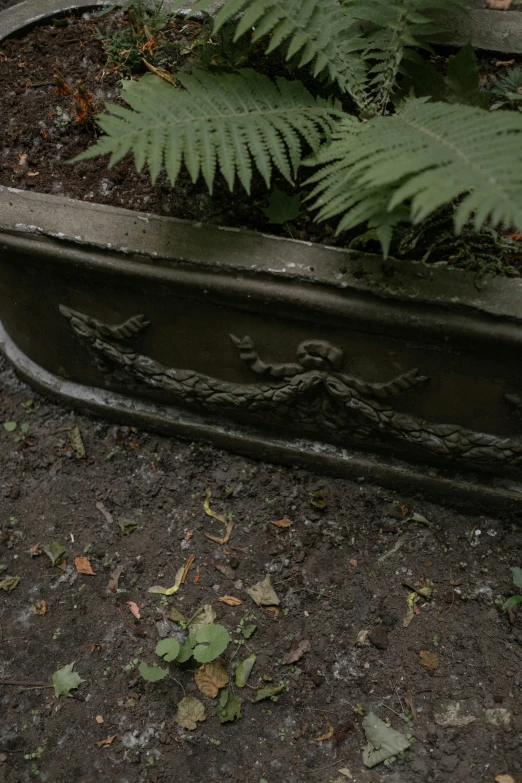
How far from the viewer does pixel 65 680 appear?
2.15 m

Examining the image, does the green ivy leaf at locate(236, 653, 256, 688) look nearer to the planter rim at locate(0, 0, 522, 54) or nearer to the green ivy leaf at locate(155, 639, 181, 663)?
the green ivy leaf at locate(155, 639, 181, 663)

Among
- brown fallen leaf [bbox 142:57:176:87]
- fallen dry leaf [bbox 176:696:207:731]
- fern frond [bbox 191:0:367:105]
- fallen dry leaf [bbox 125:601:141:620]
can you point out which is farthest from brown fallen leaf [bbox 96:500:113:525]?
fern frond [bbox 191:0:367:105]

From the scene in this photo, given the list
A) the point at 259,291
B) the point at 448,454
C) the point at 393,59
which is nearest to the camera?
the point at 259,291

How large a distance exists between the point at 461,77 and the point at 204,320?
40.9 inches

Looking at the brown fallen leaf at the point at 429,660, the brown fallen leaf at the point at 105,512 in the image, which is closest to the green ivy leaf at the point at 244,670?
the brown fallen leaf at the point at 429,660

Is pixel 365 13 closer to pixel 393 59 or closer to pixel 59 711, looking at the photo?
pixel 393 59

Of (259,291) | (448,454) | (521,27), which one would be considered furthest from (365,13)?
(448,454)

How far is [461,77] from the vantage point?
2.13 meters

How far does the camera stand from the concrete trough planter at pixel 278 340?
75.0 inches

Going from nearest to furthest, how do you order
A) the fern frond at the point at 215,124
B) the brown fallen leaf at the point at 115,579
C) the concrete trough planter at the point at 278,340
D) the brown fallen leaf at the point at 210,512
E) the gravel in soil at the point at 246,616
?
the fern frond at the point at 215,124 → the concrete trough planter at the point at 278,340 → the gravel in soil at the point at 246,616 → the brown fallen leaf at the point at 115,579 → the brown fallen leaf at the point at 210,512

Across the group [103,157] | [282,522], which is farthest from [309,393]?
[103,157]

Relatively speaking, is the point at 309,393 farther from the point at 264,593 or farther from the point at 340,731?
the point at 340,731

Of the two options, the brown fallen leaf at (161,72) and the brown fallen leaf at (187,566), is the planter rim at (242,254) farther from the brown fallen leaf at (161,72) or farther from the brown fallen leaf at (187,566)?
the brown fallen leaf at (187,566)

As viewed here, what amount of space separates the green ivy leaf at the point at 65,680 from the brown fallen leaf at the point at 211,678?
1.18ft
